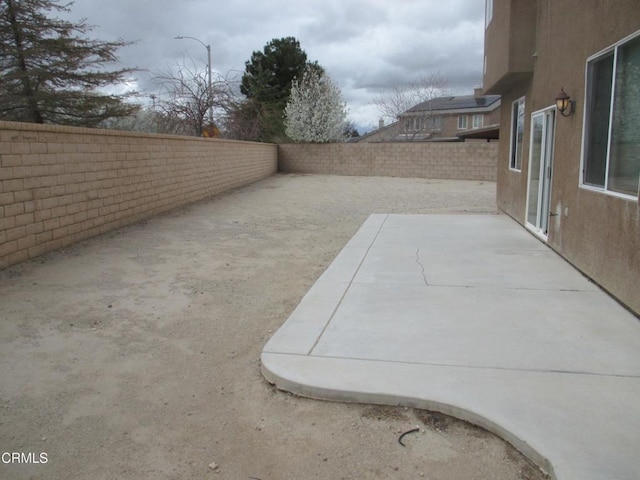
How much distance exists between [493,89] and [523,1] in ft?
8.75

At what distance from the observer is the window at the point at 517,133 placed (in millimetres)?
10305

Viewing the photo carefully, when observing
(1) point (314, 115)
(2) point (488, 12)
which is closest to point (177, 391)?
(2) point (488, 12)

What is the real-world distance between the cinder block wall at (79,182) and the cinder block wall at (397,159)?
13.2m

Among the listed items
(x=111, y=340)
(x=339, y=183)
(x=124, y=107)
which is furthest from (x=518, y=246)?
(x=124, y=107)

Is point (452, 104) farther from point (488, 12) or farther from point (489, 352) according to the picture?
point (489, 352)

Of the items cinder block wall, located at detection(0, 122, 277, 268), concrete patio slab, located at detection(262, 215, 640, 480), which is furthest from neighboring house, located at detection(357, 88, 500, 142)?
concrete patio slab, located at detection(262, 215, 640, 480)

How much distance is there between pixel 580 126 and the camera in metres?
6.29

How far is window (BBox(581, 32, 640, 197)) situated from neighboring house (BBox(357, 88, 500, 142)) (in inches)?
1635

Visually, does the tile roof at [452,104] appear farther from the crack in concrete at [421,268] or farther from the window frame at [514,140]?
the crack in concrete at [421,268]

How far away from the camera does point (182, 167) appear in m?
13.3

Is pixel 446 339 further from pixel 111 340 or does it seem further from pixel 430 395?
pixel 111 340

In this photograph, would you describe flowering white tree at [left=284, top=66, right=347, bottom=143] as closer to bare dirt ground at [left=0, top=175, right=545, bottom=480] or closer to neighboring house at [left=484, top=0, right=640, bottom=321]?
neighboring house at [left=484, top=0, right=640, bottom=321]

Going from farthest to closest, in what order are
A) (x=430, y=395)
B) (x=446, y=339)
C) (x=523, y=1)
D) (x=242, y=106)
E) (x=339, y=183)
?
(x=242, y=106), (x=339, y=183), (x=523, y=1), (x=446, y=339), (x=430, y=395)

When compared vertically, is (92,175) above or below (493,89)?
below
